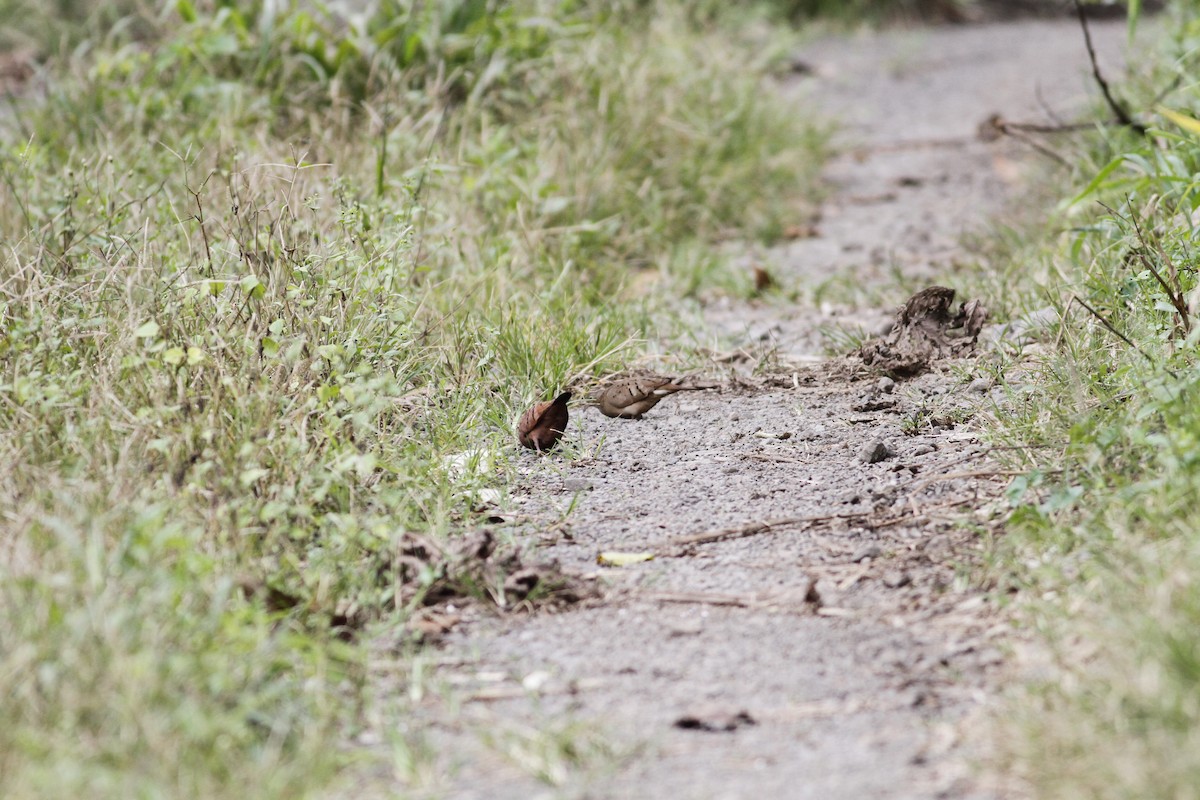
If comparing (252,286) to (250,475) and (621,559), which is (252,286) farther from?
(621,559)

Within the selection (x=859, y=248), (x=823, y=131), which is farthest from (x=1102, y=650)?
(x=823, y=131)

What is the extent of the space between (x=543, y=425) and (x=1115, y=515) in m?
1.41

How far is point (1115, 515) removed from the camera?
89.2 inches

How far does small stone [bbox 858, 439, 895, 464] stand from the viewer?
9.57ft

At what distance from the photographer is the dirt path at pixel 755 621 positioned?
6.14 ft

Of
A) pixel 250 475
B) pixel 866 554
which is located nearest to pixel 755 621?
pixel 866 554

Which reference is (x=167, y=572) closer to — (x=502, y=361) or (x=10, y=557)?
(x=10, y=557)

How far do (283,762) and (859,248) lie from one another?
371 centimetres

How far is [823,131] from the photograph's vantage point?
6391mm

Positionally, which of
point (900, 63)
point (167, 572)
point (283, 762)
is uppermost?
point (167, 572)

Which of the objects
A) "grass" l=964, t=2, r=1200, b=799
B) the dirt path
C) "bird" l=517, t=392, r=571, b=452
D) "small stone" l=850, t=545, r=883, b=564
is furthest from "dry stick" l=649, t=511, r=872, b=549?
"bird" l=517, t=392, r=571, b=452

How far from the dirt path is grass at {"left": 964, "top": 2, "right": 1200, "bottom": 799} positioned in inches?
4.7

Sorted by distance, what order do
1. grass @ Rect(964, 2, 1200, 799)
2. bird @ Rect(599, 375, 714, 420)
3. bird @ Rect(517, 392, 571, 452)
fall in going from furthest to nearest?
bird @ Rect(599, 375, 714, 420), bird @ Rect(517, 392, 571, 452), grass @ Rect(964, 2, 1200, 799)

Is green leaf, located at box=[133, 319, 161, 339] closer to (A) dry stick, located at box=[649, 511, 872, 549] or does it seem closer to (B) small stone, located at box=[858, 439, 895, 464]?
(A) dry stick, located at box=[649, 511, 872, 549]
